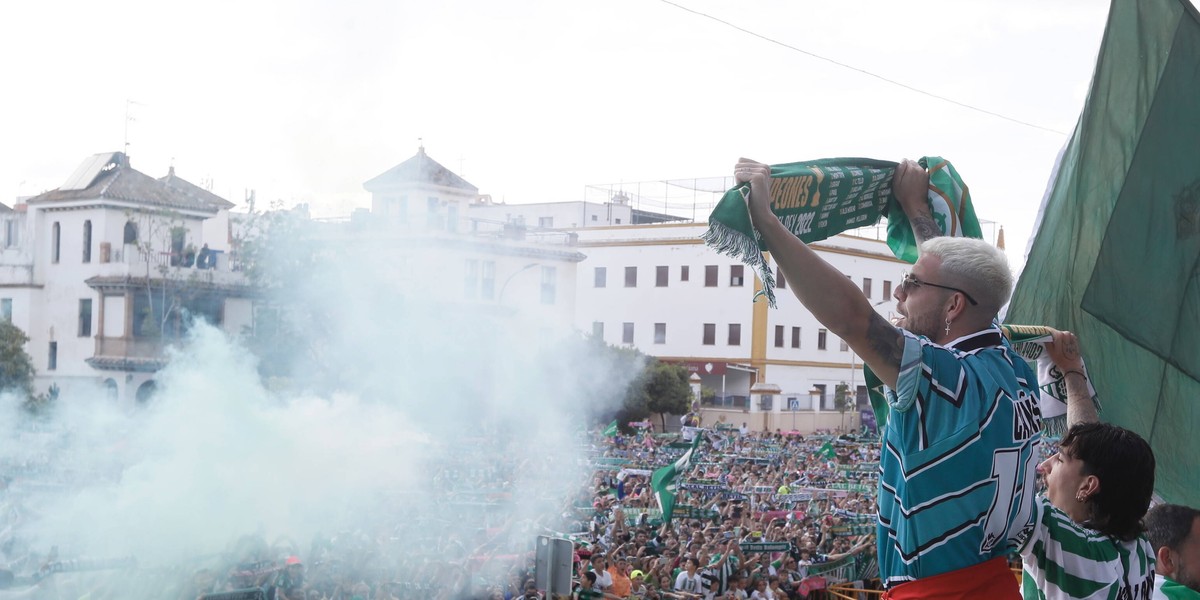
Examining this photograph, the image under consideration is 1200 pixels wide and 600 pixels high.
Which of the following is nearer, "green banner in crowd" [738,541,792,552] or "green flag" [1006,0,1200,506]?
"green flag" [1006,0,1200,506]

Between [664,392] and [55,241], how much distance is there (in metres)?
27.1

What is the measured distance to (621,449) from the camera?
2800 cm

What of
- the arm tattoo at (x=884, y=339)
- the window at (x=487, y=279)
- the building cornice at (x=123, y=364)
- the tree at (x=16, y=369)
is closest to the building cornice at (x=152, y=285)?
the building cornice at (x=123, y=364)

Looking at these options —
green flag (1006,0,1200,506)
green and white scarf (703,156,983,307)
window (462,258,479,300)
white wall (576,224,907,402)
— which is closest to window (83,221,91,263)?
window (462,258,479,300)

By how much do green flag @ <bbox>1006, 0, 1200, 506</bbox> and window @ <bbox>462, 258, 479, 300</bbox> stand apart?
147 feet

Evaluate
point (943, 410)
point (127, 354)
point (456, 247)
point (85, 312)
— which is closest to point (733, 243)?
point (943, 410)

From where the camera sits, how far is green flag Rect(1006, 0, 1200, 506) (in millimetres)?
4145

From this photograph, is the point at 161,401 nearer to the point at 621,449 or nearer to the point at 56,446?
the point at 56,446

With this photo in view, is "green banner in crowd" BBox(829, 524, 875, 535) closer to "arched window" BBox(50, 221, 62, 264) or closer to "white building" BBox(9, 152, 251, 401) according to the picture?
"white building" BBox(9, 152, 251, 401)

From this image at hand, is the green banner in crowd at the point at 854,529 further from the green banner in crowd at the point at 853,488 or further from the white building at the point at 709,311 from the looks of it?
the white building at the point at 709,311

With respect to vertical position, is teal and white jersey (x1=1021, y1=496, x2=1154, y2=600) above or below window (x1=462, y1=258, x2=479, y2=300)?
below

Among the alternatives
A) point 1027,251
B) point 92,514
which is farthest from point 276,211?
point 1027,251

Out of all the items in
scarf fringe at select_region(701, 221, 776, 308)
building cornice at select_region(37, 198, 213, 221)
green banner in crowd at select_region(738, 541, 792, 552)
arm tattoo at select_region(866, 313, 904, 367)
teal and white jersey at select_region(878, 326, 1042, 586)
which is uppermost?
building cornice at select_region(37, 198, 213, 221)

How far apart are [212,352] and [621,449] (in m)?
19.1
